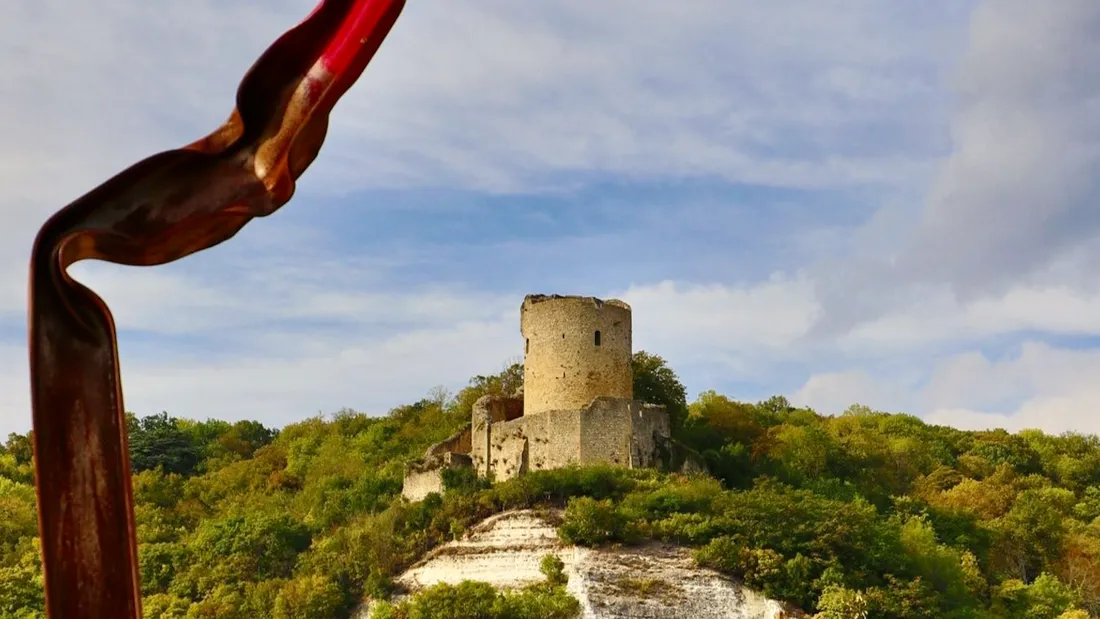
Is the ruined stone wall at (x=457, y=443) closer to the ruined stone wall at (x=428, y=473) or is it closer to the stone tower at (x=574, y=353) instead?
the ruined stone wall at (x=428, y=473)

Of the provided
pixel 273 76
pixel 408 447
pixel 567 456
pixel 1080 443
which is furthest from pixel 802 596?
pixel 1080 443

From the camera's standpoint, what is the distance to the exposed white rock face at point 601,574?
35.7 m

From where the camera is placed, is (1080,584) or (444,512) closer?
(444,512)

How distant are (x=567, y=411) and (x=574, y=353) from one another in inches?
78.5

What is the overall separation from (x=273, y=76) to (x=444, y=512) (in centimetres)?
3780

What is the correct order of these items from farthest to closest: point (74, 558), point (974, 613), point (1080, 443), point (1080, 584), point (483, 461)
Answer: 1. point (1080, 443)
2. point (1080, 584)
3. point (483, 461)
4. point (974, 613)
5. point (74, 558)

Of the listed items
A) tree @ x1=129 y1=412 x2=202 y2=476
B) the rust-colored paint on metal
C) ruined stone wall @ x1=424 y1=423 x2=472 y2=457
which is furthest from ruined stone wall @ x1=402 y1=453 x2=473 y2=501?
the rust-colored paint on metal

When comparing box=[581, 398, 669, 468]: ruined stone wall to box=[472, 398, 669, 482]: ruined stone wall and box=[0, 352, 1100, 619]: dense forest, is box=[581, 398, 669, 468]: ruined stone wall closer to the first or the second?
box=[472, 398, 669, 482]: ruined stone wall

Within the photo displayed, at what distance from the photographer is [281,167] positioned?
279 cm

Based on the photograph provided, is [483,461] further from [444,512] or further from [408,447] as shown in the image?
[408,447]

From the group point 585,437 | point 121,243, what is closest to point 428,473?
point 585,437

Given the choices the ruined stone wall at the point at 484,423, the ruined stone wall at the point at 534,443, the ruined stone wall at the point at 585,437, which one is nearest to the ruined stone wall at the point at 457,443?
the ruined stone wall at the point at 484,423

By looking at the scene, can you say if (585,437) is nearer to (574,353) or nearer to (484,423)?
(574,353)

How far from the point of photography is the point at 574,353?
41281 millimetres
